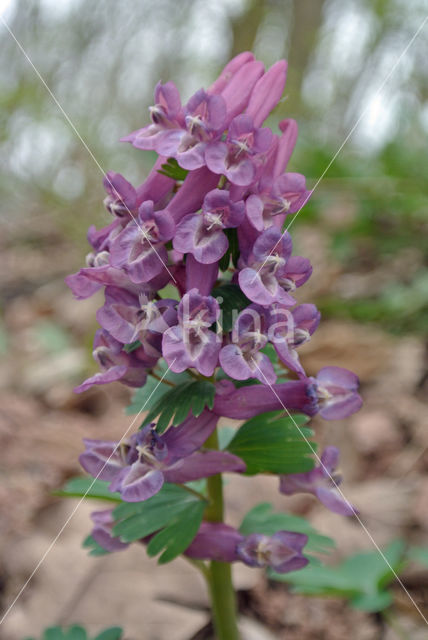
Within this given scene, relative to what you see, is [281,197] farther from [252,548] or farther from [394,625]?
[394,625]

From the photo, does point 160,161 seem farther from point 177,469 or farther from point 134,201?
point 177,469

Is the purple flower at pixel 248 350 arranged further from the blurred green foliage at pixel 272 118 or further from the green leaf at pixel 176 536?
the blurred green foliage at pixel 272 118

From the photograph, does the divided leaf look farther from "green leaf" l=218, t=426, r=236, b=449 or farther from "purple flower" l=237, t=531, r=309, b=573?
"green leaf" l=218, t=426, r=236, b=449

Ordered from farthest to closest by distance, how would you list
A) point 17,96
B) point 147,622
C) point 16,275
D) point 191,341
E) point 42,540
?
point 16,275, point 17,96, point 42,540, point 147,622, point 191,341

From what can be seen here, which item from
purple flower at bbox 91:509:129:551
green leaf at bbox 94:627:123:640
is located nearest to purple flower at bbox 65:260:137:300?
purple flower at bbox 91:509:129:551

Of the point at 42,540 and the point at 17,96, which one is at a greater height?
the point at 17,96

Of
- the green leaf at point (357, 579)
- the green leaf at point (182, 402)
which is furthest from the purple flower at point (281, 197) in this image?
the green leaf at point (357, 579)

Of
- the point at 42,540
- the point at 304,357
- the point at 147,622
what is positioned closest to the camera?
the point at 147,622

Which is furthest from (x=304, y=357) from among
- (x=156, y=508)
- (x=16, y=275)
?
(x=16, y=275)
